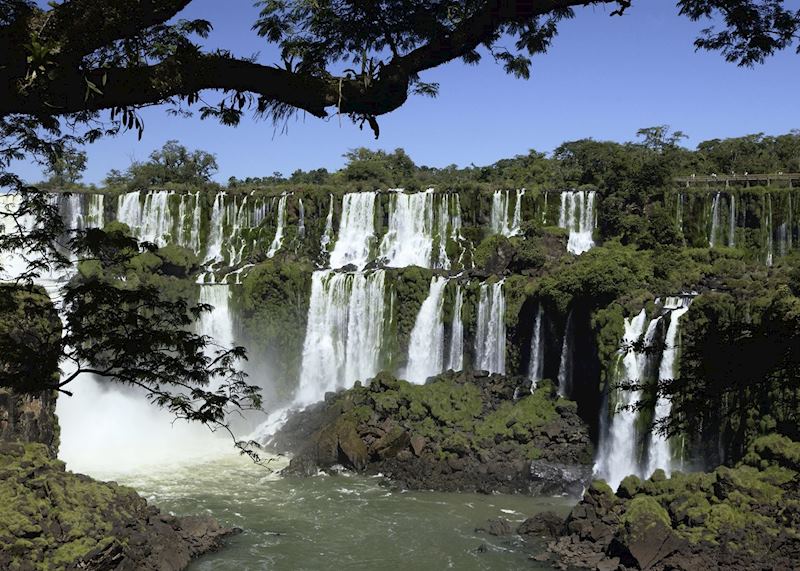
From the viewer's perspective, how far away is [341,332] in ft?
105

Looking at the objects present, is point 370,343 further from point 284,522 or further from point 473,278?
point 284,522

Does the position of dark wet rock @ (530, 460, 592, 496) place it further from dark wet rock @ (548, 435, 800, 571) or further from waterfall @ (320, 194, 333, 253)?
waterfall @ (320, 194, 333, 253)

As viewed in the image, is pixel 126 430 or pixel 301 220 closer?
pixel 126 430

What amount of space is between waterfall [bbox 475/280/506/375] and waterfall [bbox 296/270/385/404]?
4.43 m

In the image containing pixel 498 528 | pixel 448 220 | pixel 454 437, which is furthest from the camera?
pixel 448 220

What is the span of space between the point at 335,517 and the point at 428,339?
11.5 metres

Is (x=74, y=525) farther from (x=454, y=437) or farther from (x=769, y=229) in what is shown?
(x=769, y=229)

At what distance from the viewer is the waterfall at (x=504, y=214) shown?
34.0 m

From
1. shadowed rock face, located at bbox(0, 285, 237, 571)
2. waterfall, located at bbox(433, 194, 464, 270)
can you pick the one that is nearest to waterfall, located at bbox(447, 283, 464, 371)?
waterfall, located at bbox(433, 194, 464, 270)

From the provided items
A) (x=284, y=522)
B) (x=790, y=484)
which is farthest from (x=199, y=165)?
(x=790, y=484)

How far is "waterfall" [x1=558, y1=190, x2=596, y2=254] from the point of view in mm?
32750

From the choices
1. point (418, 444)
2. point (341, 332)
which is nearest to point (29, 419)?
point (418, 444)

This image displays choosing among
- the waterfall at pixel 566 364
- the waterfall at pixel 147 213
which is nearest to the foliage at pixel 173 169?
the waterfall at pixel 147 213

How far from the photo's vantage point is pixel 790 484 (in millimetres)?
15445
